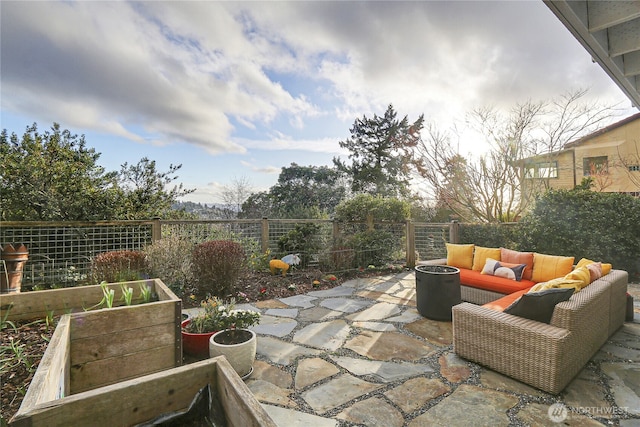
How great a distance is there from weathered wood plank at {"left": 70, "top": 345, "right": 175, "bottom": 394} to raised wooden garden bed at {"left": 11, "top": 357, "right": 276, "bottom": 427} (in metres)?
1.11

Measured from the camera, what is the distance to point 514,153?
24.2ft

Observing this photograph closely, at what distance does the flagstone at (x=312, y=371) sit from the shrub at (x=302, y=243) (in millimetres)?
3546

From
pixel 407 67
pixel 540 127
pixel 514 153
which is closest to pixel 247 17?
pixel 407 67

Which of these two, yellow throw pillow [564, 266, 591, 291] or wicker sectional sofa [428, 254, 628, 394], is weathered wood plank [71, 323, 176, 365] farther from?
yellow throw pillow [564, 266, 591, 291]

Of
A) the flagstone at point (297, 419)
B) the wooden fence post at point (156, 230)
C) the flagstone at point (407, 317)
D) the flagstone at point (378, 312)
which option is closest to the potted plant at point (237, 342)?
the flagstone at point (297, 419)

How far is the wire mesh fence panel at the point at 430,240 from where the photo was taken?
22.3 feet

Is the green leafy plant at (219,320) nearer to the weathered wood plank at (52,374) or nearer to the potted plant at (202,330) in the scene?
the potted plant at (202,330)

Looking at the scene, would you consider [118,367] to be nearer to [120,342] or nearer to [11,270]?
[120,342]

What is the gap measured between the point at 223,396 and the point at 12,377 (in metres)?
1.22

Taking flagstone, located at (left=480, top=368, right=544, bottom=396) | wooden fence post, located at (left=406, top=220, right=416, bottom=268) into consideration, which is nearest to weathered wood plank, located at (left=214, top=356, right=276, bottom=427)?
flagstone, located at (left=480, top=368, right=544, bottom=396)

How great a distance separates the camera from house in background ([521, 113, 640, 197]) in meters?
7.54

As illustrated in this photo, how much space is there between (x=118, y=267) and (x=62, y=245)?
5.16 ft

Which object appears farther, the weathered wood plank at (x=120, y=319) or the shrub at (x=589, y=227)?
the shrub at (x=589, y=227)

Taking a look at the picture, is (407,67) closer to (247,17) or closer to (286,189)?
(247,17)
